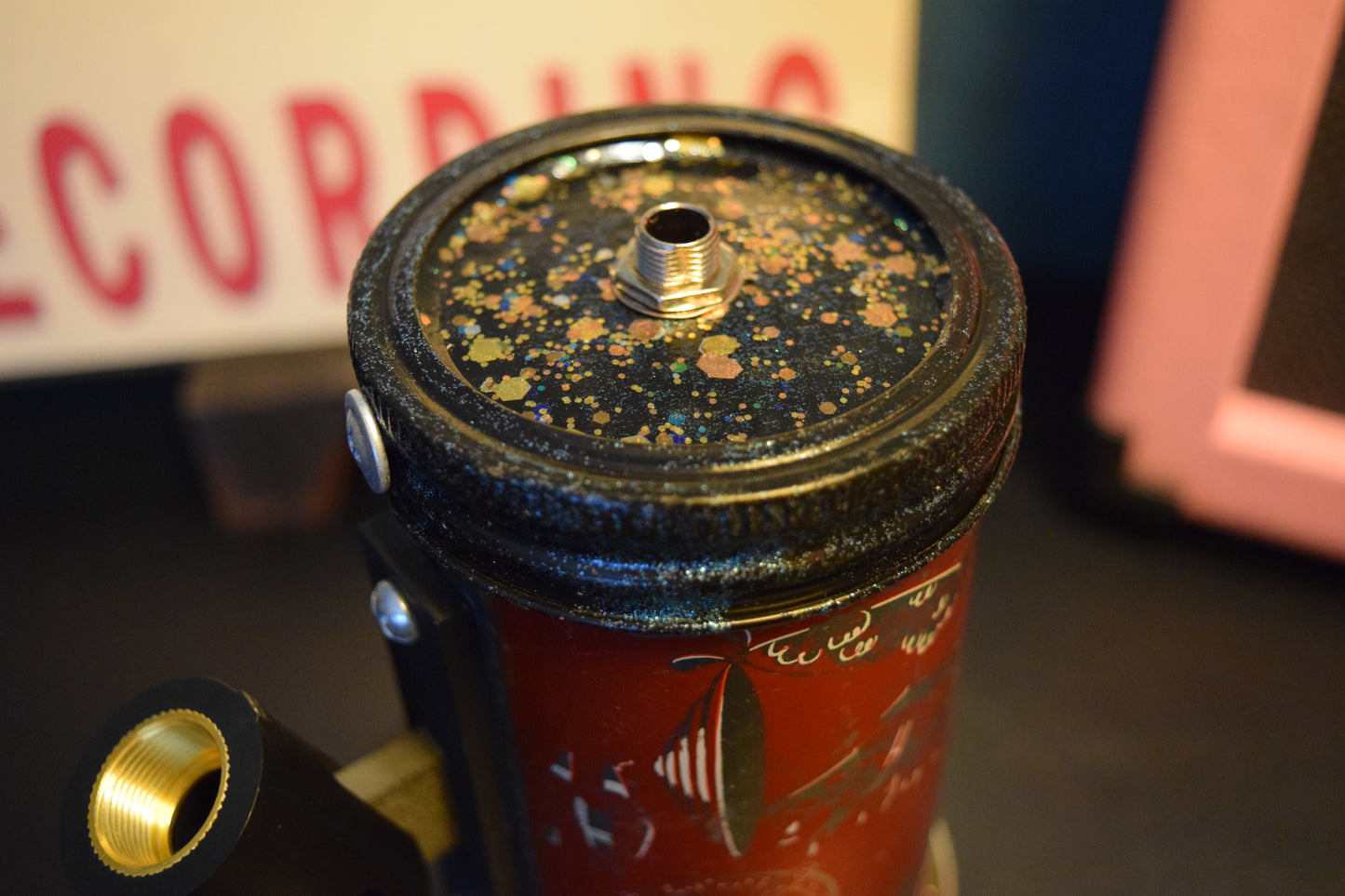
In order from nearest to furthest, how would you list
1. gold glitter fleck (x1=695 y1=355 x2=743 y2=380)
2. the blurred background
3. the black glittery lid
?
the black glittery lid → gold glitter fleck (x1=695 y1=355 x2=743 y2=380) → the blurred background

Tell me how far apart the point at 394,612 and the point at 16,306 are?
1.14m

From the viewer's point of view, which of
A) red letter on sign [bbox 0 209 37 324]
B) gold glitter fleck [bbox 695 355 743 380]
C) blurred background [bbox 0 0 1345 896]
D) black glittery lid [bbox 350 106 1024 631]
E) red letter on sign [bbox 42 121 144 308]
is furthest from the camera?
red letter on sign [bbox 0 209 37 324]

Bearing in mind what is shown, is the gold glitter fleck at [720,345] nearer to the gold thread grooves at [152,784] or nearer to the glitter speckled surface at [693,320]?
the glitter speckled surface at [693,320]

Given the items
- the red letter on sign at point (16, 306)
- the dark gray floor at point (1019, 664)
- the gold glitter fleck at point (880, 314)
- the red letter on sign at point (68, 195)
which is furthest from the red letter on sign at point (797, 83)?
the red letter on sign at point (16, 306)

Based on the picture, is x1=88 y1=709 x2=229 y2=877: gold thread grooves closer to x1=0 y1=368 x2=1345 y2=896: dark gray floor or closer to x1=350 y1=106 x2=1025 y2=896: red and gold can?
x1=350 y1=106 x2=1025 y2=896: red and gold can

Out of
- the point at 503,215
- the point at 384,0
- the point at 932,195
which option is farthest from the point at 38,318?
the point at 932,195

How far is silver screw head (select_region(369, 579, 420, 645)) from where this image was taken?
0.94 metres

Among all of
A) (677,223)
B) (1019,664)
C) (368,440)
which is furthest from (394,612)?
(1019,664)

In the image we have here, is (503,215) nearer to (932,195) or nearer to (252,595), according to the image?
(932,195)

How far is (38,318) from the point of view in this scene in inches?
67.5

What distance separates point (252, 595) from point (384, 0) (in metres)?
0.94

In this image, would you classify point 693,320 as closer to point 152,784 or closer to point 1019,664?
point 152,784

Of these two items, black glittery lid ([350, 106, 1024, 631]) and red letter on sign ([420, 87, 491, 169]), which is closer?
black glittery lid ([350, 106, 1024, 631])

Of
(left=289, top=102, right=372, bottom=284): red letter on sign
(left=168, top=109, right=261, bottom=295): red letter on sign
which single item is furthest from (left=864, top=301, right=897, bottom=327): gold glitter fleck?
(left=168, top=109, right=261, bottom=295): red letter on sign
